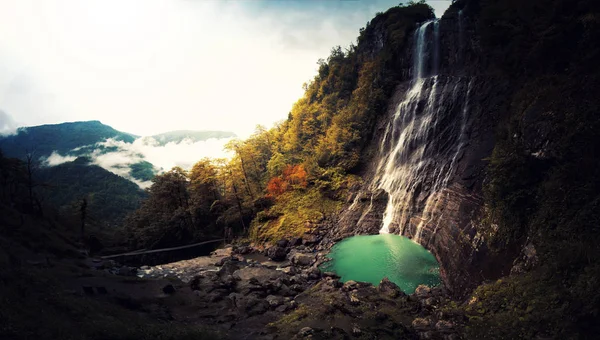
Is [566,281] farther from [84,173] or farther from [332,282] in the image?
[84,173]

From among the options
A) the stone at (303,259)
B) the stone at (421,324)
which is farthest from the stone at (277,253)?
the stone at (421,324)

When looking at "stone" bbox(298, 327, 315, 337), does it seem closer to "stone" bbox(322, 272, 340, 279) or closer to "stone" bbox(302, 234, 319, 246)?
"stone" bbox(322, 272, 340, 279)

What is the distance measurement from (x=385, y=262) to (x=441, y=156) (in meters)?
10.9

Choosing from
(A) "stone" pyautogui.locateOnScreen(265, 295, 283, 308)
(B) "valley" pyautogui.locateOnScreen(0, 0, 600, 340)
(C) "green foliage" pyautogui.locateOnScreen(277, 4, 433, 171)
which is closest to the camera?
(B) "valley" pyautogui.locateOnScreen(0, 0, 600, 340)

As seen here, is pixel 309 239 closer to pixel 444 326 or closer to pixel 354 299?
pixel 354 299

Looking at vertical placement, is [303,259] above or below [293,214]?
below

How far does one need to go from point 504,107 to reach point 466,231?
9690mm

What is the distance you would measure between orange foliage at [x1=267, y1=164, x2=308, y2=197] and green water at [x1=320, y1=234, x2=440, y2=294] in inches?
482

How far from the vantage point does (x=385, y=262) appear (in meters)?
20.6

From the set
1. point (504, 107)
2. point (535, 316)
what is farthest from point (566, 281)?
point (504, 107)

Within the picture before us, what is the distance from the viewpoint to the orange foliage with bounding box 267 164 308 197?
121 ft

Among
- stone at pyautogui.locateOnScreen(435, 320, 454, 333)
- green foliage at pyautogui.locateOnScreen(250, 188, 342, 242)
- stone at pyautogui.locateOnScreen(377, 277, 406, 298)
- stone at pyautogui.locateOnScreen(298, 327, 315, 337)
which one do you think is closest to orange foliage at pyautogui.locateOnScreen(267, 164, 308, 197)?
green foliage at pyautogui.locateOnScreen(250, 188, 342, 242)

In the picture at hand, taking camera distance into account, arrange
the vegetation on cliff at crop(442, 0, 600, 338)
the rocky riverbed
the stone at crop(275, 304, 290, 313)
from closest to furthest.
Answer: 1. the vegetation on cliff at crop(442, 0, 600, 338)
2. the rocky riverbed
3. the stone at crop(275, 304, 290, 313)

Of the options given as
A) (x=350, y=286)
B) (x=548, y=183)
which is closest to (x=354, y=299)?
(x=350, y=286)
